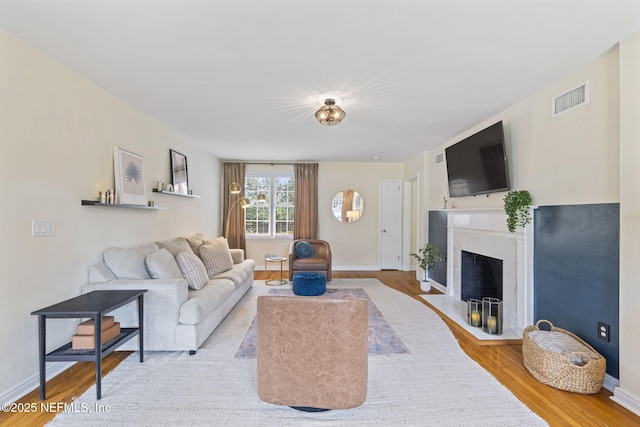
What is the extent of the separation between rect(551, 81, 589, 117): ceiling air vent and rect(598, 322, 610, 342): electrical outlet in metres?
1.66

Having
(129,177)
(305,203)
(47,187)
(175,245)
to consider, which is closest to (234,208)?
(305,203)

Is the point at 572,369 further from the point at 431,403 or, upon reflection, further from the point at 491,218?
the point at 491,218

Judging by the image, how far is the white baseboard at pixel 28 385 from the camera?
6.37 ft

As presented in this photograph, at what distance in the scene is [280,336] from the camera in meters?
1.75

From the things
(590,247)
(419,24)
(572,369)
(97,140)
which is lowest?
(572,369)

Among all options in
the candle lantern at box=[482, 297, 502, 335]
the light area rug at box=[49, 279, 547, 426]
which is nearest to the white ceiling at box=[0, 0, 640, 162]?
the candle lantern at box=[482, 297, 502, 335]

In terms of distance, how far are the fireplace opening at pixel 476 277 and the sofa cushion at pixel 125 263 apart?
396cm

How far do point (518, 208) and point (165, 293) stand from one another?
3284 millimetres

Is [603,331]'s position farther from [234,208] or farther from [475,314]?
[234,208]

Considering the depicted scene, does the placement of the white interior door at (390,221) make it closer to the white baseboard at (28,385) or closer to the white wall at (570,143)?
the white wall at (570,143)

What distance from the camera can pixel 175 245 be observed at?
12.4 feet

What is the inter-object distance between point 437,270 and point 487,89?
3245 millimetres

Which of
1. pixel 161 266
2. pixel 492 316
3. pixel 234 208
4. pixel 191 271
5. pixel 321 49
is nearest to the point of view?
pixel 321 49

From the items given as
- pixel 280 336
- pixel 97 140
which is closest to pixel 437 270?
pixel 280 336
